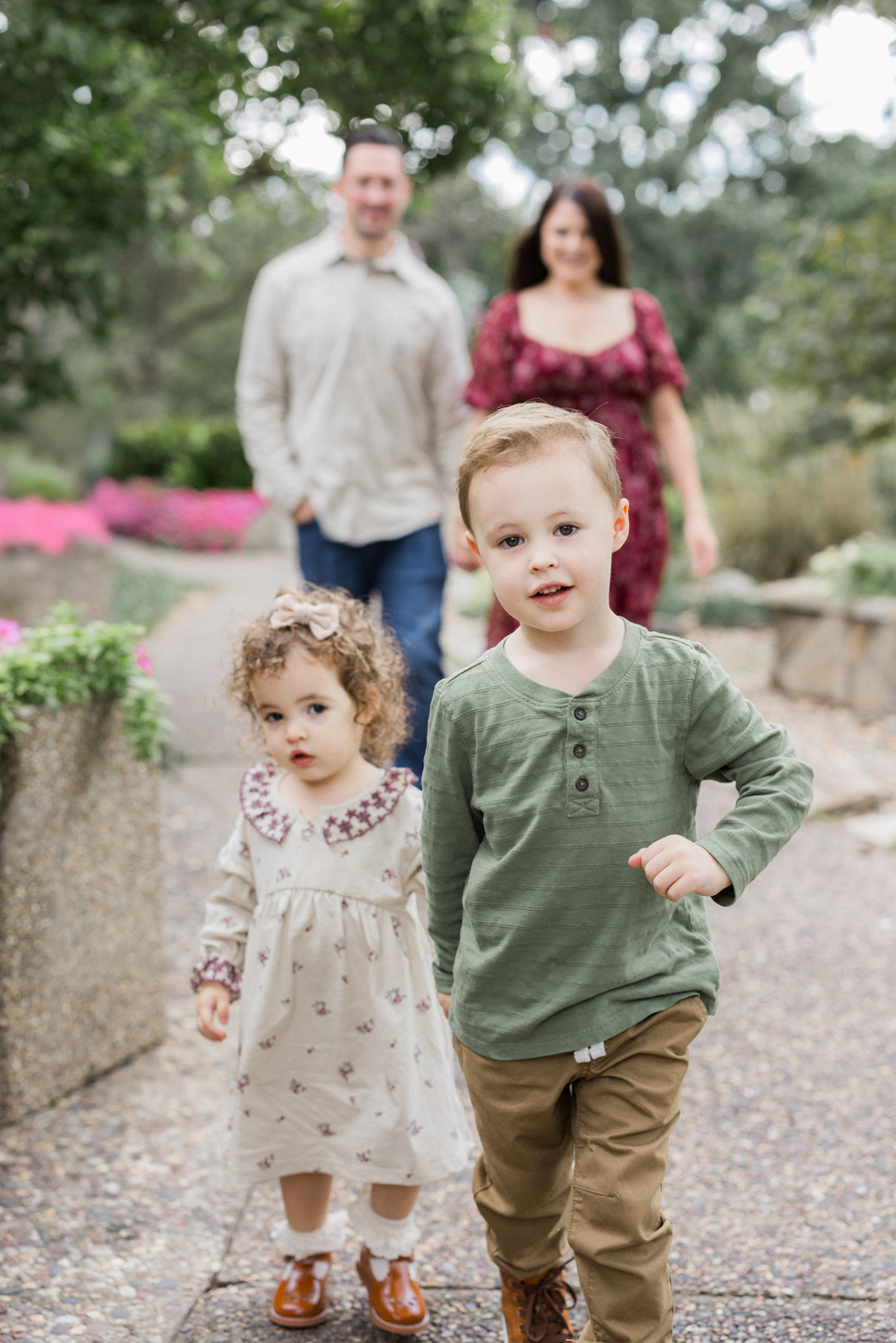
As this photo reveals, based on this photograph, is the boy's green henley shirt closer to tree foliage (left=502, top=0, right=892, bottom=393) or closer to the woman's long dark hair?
the woman's long dark hair

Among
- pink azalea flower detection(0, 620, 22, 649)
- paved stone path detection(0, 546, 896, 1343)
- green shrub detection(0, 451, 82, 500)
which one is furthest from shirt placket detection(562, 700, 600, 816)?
green shrub detection(0, 451, 82, 500)

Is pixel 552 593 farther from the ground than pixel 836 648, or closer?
closer

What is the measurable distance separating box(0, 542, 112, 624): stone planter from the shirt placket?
221 inches

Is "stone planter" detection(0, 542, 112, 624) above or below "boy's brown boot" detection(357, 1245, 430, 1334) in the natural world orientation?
above

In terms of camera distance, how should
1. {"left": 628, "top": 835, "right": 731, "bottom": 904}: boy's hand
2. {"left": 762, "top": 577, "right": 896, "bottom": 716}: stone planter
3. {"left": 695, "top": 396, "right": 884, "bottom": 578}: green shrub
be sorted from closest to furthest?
{"left": 628, "top": 835, "right": 731, "bottom": 904}: boy's hand
{"left": 762, "top": 577, "right": 896, "bottom": 716}: stone planter
{"left": 695, "top": 396, "right": 884, "bottom": 578}: green shrub

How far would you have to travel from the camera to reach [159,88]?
15.4ft

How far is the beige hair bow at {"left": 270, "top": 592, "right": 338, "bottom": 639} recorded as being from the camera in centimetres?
195

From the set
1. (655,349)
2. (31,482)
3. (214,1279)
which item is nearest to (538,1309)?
(214,1279)

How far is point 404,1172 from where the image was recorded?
1.94m

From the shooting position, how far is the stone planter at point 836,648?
6.59 metres

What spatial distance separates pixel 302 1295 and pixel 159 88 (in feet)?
14.2

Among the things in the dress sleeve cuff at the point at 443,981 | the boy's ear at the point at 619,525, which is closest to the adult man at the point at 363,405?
the dress sleeve cuff at the point at 443,981

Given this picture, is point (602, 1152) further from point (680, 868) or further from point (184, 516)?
point (184, 516)

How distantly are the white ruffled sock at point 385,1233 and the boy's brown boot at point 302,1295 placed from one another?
10cm
